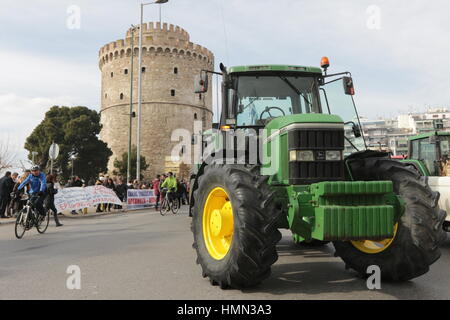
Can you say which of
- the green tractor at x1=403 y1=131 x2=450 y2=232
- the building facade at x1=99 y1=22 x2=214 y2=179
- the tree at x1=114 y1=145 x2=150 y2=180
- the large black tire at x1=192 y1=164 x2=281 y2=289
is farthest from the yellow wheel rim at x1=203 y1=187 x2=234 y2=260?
the building facade at x1=99 y1=22 x2=214 y2=179

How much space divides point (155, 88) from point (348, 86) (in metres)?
46.8

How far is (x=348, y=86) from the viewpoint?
18.7 ft

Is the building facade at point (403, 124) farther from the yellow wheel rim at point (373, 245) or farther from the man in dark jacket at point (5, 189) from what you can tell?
the yellow wheel rim at point (373, 245)

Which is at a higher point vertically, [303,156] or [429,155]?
[429,155]

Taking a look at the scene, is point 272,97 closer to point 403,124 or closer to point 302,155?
point 302,155

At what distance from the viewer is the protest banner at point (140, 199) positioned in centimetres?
1967

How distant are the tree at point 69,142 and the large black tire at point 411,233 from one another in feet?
150

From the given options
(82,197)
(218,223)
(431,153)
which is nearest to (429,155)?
(431,153)

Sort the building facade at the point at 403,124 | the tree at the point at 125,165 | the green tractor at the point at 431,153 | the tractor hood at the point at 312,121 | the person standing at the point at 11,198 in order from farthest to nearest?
the building facade at the point at 403,124
the tree at the point at 125,165
the person standing at the point at 11,198
the green tractor at the point at 431,153
the tractor hood at the point at 312,121

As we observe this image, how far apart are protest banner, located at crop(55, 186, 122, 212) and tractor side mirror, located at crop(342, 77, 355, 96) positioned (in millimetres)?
12263

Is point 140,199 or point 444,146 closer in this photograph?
point 444,146

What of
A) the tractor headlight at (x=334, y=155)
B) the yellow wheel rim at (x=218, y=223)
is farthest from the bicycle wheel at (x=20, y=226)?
the tractor headlight at (x=334, y=155)
